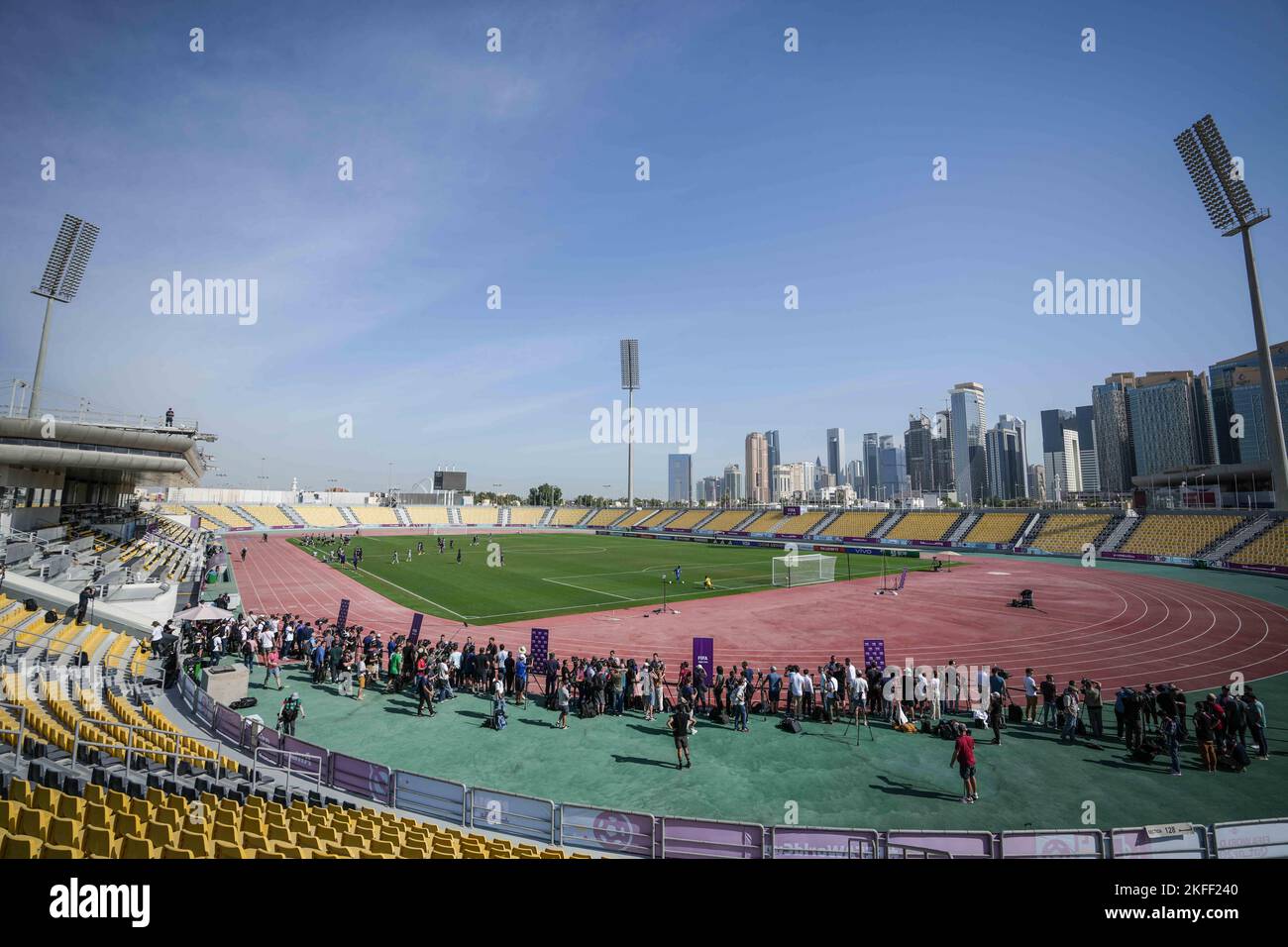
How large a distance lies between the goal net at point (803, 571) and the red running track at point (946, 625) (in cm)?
256

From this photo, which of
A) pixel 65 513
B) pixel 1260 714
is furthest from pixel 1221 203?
pixel 65 513

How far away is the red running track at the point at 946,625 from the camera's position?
2334 cm

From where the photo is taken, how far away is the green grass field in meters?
35.2

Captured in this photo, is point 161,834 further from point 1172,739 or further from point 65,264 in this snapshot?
point 65,264

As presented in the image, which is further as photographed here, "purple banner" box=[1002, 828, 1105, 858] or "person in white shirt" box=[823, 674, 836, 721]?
"person in white shirt" box=[823, 674, 836, 721]

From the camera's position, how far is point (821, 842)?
8.58 meters

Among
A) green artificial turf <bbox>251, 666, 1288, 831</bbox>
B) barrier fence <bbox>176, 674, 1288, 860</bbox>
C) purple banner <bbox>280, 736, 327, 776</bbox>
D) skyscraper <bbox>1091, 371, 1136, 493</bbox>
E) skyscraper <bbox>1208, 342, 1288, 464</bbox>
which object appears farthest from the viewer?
skyscraper <bbox>1091, 371, 1136, 493</bbox>

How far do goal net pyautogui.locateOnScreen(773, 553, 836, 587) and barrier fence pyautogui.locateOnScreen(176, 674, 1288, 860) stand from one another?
35389 mm

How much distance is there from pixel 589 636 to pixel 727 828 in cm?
1890

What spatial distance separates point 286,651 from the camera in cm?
2292

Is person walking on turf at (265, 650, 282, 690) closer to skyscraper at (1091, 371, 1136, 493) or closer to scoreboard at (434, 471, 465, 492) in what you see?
scoreboard at (434, 471, 465, 492)

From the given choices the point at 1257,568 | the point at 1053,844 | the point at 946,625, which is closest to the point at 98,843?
the point at 1053,844

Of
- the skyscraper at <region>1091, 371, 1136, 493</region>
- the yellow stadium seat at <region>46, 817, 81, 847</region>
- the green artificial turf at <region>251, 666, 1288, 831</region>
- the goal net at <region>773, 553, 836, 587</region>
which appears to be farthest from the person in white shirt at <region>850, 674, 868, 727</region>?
the skyscraper at <region>1091, 371, 1136, 493</region>

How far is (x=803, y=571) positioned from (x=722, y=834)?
41996mm
